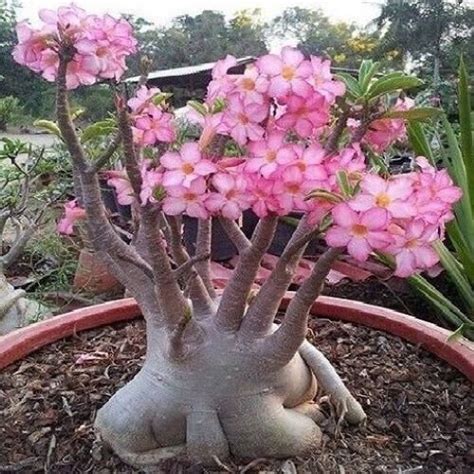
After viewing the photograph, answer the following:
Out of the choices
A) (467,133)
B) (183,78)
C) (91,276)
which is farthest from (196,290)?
(183,78)

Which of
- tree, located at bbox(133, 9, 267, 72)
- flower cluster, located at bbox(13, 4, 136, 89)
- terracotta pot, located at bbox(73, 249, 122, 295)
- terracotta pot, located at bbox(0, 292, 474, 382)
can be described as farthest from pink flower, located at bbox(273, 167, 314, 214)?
tree, located at bbox(133, 9, 267, 72)

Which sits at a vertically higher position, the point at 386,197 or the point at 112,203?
the point at 386,197

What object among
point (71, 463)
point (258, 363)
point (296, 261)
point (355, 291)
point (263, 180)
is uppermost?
point (263, 180)

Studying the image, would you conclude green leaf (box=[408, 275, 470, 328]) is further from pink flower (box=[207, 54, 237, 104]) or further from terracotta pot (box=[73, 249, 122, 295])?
terracotta pot (box=[73, 249, 122, 295])

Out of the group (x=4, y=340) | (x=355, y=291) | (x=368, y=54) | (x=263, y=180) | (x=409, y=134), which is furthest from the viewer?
(x=368, y=54)

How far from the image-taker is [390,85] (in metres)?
0.63

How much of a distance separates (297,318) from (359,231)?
0.73 feet

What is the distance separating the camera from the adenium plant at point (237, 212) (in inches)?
22.6

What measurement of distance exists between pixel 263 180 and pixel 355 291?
4.23ft

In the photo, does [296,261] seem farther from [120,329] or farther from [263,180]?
[120,329]

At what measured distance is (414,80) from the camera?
0.63 m

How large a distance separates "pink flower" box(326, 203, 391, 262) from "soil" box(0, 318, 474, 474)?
1.19 ft

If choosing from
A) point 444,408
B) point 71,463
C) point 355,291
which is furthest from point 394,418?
point 355,291

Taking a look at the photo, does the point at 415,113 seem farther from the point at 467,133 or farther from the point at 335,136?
the point at 467,133
